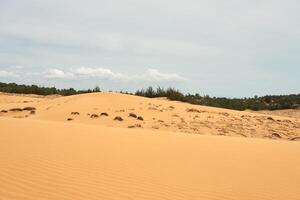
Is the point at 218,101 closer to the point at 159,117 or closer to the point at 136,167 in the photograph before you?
the point at 159,117

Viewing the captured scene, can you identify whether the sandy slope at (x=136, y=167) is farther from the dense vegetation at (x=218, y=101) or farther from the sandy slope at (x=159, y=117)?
the dense vegetation at (x=218, y=101)

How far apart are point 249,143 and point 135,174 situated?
14.1 feet

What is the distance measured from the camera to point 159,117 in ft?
47.4

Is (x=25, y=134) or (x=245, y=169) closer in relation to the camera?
(x=245, y=169)

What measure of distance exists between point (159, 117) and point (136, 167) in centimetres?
824

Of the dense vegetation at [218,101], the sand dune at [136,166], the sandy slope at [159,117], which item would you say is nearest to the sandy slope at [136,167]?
the sand dune at [136,166]

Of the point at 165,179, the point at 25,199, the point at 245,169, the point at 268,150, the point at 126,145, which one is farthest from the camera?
the point at 268,150

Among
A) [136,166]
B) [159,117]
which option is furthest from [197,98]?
[136,166]

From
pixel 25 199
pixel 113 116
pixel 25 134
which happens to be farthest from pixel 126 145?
pixel 113 116

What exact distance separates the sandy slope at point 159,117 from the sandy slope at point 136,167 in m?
4.04

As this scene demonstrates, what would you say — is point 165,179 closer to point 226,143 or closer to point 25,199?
point 25,199

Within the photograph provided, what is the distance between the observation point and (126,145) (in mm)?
7879

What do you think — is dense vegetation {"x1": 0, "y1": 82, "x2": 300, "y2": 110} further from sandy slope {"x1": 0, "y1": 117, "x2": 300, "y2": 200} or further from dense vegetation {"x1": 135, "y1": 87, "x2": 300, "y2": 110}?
sandy slope {"x1": 0, "y1": 117, "x2": 300, "y2": 200}

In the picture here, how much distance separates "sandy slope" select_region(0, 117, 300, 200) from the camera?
5066 millimetres
